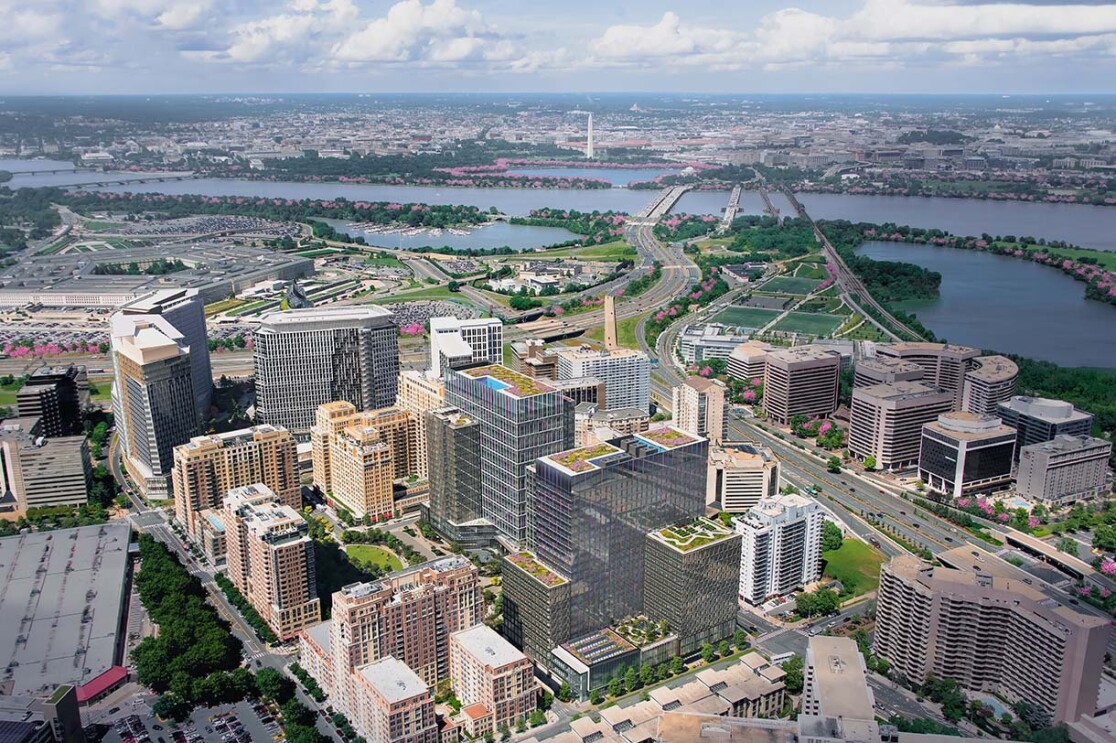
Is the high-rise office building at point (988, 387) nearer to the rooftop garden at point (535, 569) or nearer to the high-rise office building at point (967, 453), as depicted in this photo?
the high-rise office building at point (967, 453)

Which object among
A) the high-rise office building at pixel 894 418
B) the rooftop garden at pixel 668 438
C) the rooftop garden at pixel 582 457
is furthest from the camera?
the high-rise office building at pixel 894 418

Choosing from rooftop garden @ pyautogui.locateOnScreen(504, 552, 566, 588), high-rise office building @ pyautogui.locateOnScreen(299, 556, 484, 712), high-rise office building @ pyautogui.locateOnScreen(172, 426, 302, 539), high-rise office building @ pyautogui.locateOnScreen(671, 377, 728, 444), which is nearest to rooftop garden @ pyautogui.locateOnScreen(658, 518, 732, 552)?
rooftop garden @ pyautogui.locateOnScreen(504, 552, 566, 588)

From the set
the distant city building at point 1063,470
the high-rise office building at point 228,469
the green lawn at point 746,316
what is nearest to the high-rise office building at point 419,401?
the high-rise office building at point 228,469

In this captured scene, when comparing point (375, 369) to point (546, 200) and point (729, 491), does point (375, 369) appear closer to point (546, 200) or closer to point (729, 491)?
point (729, 491)

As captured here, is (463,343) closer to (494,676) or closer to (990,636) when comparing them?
(494,676)

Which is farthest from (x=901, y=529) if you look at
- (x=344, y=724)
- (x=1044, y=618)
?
(x=344, y=724)

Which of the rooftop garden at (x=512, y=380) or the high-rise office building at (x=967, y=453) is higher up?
the rooftop garden at (x=512, y=380)

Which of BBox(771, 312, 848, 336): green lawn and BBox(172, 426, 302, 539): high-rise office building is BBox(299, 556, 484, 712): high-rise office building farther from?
BBox(771, 312, 848, 336): green lawn
